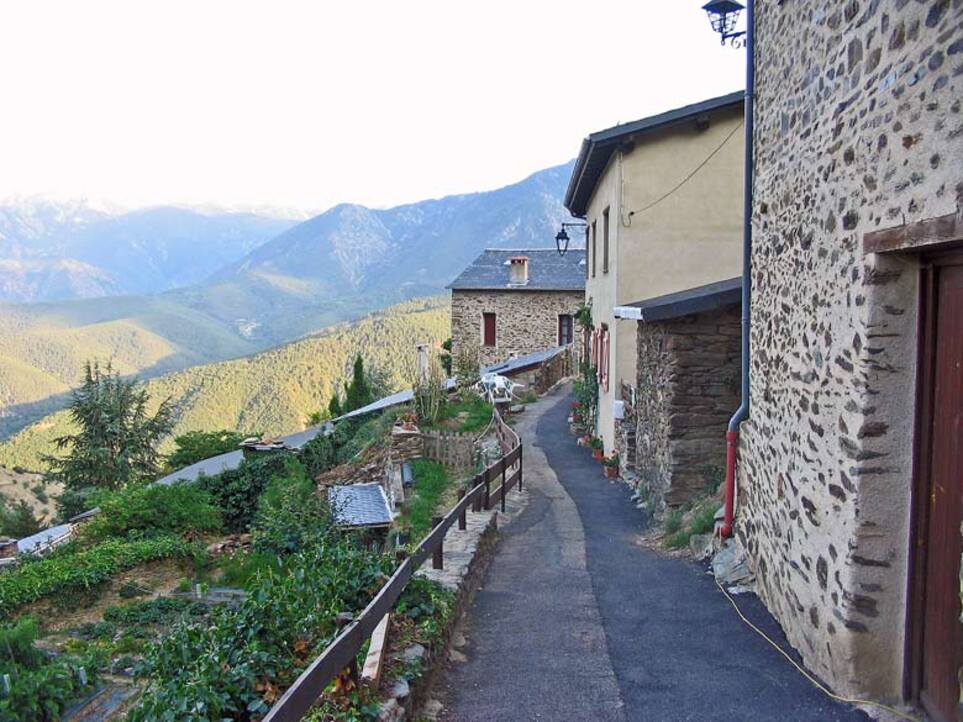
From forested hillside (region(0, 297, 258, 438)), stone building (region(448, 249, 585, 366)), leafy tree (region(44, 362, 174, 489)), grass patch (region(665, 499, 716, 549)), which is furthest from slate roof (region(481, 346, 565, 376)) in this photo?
forested hillside (region(0, 297, 258, 438))

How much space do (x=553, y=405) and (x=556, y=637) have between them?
704 inches

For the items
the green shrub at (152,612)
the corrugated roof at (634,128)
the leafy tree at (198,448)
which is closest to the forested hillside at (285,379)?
the leafy tree at (198,448)

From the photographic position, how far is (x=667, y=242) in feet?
39.7

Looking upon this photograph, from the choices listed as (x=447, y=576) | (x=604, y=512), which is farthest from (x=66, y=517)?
(x=447, y=576)

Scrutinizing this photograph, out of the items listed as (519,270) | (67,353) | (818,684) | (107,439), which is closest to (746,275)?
(818,684)

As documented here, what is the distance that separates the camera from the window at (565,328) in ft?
101

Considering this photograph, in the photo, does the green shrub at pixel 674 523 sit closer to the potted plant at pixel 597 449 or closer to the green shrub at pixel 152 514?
the potted plant at pixel 597 449

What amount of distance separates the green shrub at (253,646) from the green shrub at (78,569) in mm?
8281

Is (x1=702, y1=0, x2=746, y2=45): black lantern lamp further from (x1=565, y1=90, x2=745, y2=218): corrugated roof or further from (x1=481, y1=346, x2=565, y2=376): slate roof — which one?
(x1=481, y1=346, x2=565, y2=376): slate roof

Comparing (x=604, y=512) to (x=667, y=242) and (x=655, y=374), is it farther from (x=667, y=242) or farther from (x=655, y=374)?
(x=667, y=242)

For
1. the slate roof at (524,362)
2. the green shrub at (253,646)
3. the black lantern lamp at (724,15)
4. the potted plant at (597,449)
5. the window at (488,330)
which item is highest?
the black lantern lamp at (724,15)

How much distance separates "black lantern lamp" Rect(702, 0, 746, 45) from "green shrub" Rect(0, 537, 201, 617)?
11.3 meters

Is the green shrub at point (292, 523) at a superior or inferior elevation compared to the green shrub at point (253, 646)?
inferior

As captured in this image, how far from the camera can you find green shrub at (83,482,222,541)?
49.2 ft
